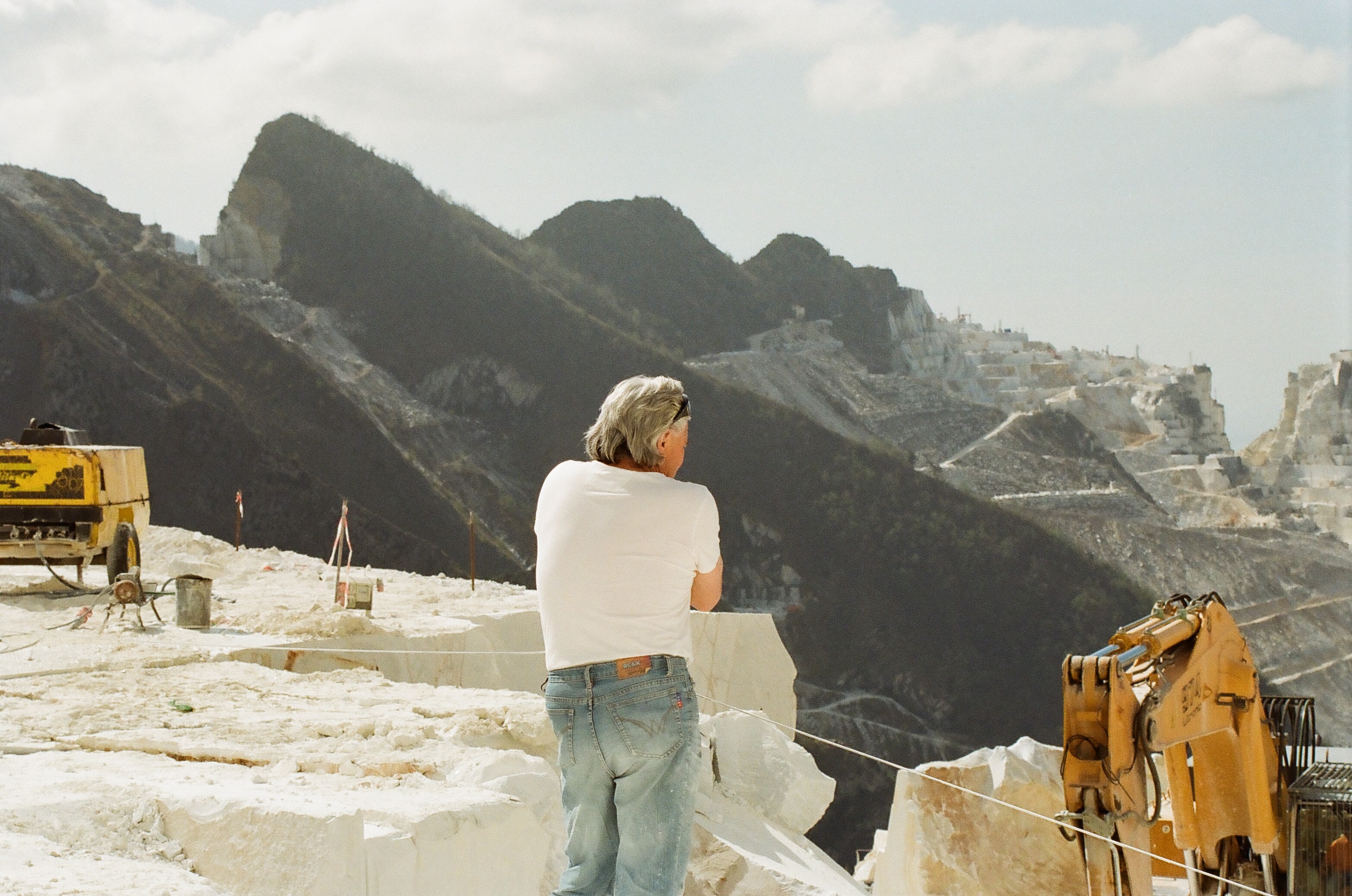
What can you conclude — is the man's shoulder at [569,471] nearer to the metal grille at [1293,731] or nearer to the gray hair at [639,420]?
the gray hair at [639,420]

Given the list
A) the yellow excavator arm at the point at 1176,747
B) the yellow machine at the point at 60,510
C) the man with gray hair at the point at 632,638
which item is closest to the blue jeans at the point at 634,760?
the man with gray hair at the point at 632,638

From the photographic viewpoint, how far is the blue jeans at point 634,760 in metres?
2.49

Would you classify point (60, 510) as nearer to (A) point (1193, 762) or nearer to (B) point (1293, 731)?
(A) point (1193, 762)

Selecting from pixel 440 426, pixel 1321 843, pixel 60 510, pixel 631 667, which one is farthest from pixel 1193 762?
pixel 440 426

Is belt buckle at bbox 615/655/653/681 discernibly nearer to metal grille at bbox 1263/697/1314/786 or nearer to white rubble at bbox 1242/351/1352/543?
metal grille at bbox 1263/697/1314/786

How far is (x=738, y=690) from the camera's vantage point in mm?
11953

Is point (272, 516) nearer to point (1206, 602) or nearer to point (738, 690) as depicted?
point (738, 690)

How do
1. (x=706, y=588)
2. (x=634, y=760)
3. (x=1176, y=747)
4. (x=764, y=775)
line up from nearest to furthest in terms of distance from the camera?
(x=634, y=760)
(x=706, y=588)
(x=1176, y=747)
(x=764, y=775)

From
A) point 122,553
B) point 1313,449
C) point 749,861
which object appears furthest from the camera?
point 1313,449

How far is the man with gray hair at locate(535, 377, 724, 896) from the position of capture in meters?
2.50

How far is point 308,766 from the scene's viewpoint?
14.1ft

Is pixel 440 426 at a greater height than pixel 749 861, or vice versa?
pixel 440 426

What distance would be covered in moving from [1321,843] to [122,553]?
8.69m

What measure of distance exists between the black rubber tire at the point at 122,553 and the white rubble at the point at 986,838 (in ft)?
20.6
